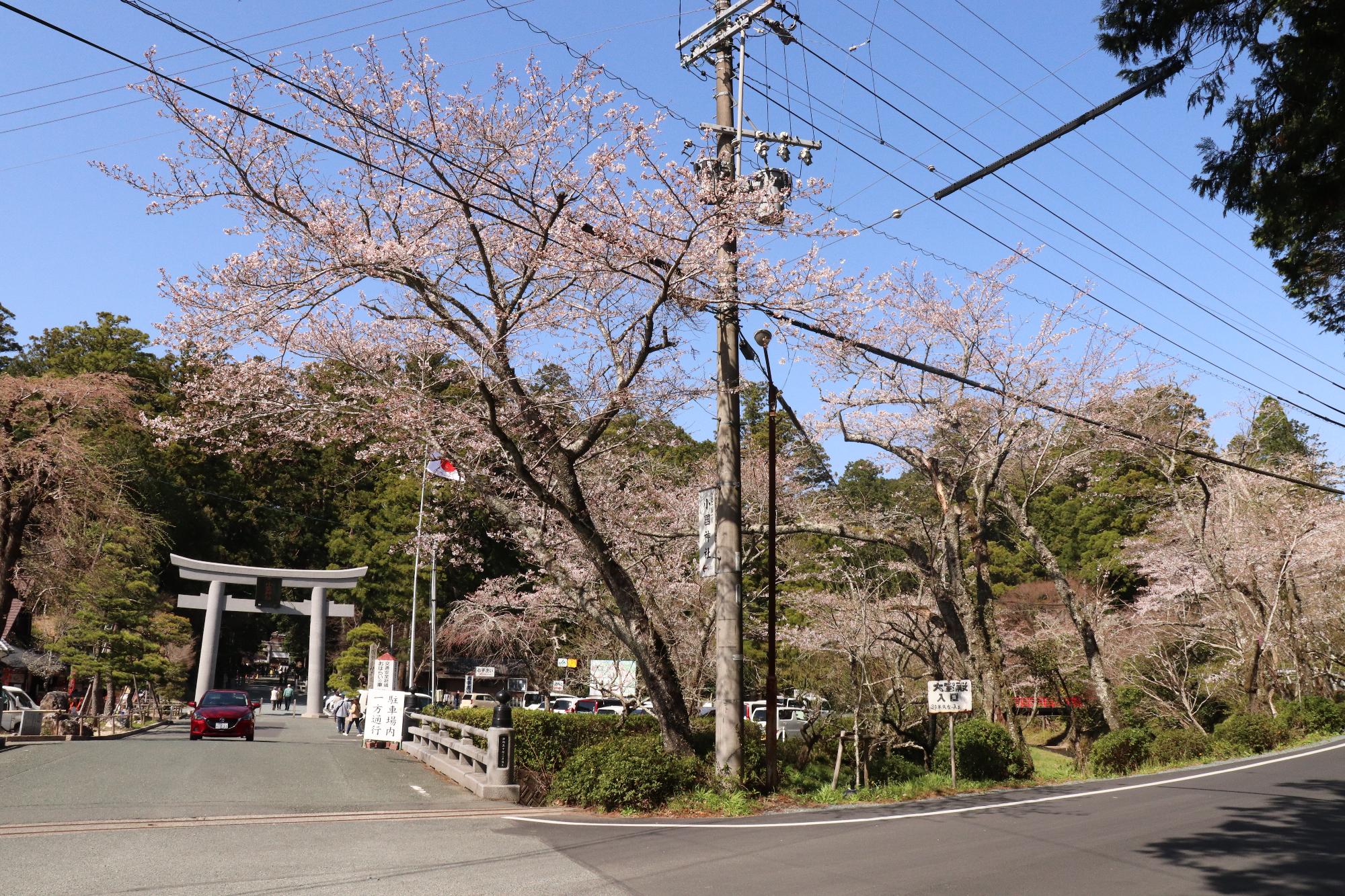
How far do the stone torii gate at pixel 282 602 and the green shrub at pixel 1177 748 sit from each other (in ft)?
115

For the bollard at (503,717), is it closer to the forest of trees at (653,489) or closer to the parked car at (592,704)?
the forest of trees at (653,489)

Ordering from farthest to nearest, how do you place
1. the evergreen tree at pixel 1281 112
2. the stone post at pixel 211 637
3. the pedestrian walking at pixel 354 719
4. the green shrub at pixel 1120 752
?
the stone post at pixel 211 637 < the pedestrian walking at pixel 354 719 < the green shrub at pixel 1120 752 < the evergreen tree at pixel 1281 112

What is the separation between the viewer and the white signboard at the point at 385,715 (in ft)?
67.8

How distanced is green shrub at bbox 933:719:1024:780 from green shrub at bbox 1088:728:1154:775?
3717 millimetres

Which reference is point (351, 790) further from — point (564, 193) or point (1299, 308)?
point (1299, 308)

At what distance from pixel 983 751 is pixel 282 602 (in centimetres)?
3816

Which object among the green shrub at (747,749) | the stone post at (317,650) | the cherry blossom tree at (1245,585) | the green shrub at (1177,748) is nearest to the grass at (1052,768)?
the green shrub at (1177,748)

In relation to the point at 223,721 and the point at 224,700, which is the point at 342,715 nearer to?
the point at 224,700

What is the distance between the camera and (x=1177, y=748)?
63.5ft

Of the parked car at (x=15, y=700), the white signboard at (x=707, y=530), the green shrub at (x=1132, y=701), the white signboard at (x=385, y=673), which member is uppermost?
the white signboard at (x=707, y=530)

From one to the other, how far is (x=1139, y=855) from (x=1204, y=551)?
58.8 feet

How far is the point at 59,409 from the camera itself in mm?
22031

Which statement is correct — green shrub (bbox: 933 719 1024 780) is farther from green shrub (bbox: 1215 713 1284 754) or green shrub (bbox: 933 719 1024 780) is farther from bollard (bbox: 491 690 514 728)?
bollard (bbox: 491 690 514 728)

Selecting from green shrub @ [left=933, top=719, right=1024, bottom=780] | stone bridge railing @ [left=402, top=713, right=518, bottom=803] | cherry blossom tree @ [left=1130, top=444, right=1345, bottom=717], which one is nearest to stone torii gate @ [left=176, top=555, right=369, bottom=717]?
stone bridge railing @ [left=402, top=713, right=518, bottom=803]
